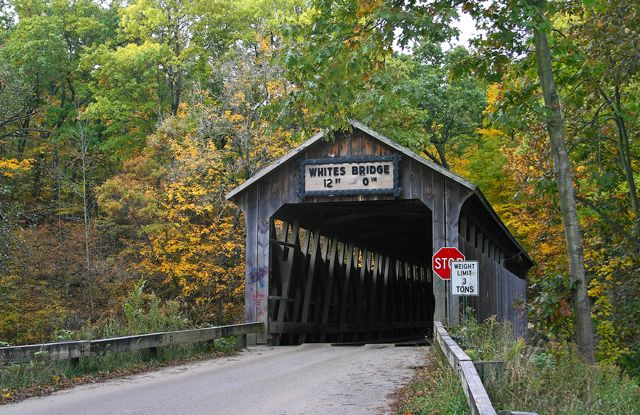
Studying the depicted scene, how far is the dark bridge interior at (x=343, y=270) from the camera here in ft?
60.5

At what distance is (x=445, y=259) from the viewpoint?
15.1m

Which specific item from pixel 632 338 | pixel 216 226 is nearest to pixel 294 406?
pixel 632 338

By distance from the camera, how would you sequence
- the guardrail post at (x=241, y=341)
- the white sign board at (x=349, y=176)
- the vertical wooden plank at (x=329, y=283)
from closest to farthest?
1. the guardrail post at (x=241, y=341)
2. the white sign board at (x=349, y=176)
3. the vertical wooden plank at (x=329, y=283)

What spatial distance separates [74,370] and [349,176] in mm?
8452

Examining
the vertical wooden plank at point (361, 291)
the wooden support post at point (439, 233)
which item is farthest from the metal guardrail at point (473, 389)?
the vertical wooden plank at point (361, 291)

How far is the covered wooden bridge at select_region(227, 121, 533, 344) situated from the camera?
53.2 feet

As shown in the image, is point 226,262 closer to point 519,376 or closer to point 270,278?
point 270,278

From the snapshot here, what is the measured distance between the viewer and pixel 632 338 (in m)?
14.2

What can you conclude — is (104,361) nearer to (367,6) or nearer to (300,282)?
(367,6)

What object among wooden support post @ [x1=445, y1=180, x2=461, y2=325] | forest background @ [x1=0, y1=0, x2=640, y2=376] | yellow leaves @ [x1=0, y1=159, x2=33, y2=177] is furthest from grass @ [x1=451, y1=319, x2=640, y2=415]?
yellow leaves @ [x1=0, y1=159, x2=33, y2=177]

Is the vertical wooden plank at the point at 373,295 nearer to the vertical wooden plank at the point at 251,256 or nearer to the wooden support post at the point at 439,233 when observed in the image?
the vertical wooden plank at the point at 251,256

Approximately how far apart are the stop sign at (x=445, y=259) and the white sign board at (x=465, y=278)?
4.15ft

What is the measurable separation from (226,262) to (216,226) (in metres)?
1.37

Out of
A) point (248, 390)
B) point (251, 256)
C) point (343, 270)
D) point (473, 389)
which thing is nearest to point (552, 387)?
point (473, 389)
